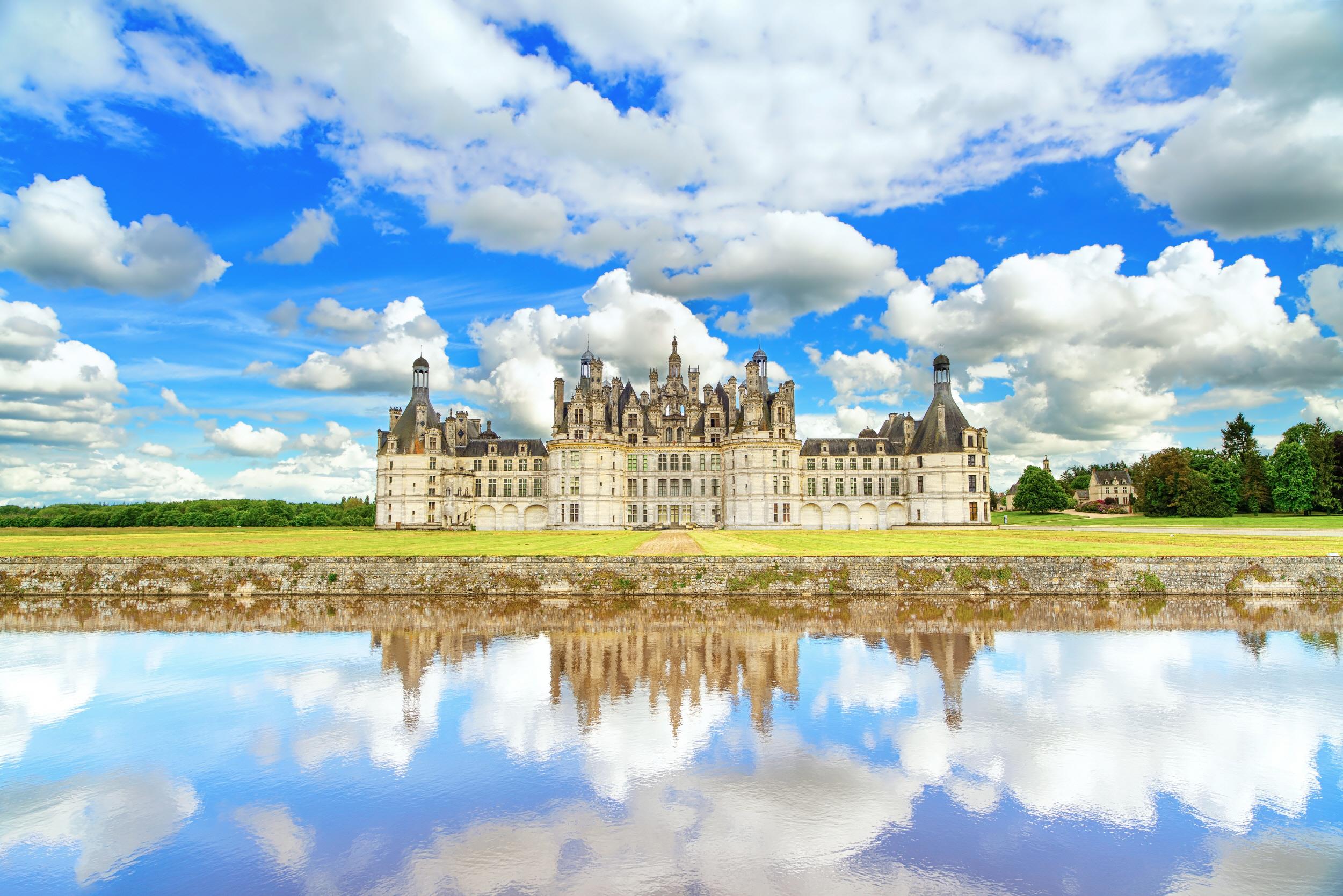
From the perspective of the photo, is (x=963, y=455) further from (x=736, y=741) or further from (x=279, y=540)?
(x=736, y=741)

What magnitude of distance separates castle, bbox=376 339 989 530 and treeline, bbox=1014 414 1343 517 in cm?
2649

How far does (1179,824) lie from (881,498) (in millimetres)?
58659

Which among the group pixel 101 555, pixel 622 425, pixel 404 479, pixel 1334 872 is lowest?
pixel 1334 872

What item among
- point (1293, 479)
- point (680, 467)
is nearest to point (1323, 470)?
point (1293, 479)

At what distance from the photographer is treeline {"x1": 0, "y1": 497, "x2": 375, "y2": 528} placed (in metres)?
79.8

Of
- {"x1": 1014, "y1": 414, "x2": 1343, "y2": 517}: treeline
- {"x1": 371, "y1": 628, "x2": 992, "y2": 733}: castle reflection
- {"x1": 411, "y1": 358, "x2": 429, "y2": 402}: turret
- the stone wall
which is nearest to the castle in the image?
{"x1": 411, "y1": 358, "x2": 429, "y2": 402}: turret

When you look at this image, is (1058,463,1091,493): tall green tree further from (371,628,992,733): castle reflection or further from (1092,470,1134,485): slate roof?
(371,628,992,733): castle reflection

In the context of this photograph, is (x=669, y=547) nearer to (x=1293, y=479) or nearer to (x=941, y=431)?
(x=941, y=431)

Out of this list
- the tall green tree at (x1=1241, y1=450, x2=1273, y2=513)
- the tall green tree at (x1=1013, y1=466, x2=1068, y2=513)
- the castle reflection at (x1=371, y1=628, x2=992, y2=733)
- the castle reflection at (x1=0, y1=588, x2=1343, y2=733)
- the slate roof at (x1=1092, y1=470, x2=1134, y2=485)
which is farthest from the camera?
the slate roof at (x1=1092, y1=470, x2=1134, y2=485)

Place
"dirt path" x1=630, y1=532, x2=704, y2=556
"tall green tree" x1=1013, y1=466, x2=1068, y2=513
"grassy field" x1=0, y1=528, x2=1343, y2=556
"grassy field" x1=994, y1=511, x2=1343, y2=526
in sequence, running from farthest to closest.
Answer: "tall green tree" x1=1013, y1=466, x2=1068, y2=513, "grassy field" x1=994, y1=511, x2=1343, y2=526, "dirt path" x1=630, y1=532, x2=704, y2=556, "grassy field" x1=0, y1=528, x2=1343, y2=556

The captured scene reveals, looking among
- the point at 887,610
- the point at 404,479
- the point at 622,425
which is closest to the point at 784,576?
the point at 887,610

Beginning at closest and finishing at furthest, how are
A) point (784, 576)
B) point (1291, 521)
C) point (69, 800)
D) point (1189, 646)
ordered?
point (69, 800) → point (1189, 646) → point (784, 576) → point (1291, 521)

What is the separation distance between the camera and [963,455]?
62.8m

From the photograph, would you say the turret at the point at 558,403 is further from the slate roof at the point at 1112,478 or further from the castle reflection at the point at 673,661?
the slate roof at the point at 1112,478
